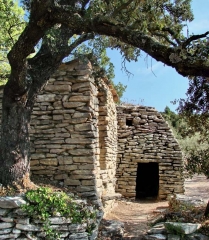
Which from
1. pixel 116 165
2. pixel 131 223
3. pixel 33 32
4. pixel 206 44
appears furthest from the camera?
pixel 116 165

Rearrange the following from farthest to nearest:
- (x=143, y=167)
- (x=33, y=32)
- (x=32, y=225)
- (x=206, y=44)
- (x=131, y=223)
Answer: (x=143, y=167) → (x=131, y=223) → (x=33, y=32) → (x=32, y=225) → (x=206, y=44)

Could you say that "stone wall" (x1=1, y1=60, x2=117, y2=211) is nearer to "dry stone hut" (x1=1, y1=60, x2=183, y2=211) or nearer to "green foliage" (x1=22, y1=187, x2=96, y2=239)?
"dry stone hut" (x1=1, y1=60, x2=183, y2=211)

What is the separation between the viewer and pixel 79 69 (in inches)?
252

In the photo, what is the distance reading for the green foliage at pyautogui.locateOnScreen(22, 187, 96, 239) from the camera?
15.0ft

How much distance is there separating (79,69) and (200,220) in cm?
386

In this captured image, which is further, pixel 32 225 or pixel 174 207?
pixel 174 207

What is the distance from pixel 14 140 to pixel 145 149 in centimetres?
618

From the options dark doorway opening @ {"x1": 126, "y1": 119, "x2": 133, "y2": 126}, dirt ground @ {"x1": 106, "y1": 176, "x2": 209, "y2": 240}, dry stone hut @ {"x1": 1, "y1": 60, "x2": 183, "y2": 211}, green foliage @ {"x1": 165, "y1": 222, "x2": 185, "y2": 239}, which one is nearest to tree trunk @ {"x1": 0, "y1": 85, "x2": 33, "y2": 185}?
dry stone hut @ {"x1": 1, "y1": 60, "x2": 183, "y2": 211}

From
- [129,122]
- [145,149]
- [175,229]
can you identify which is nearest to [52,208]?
[175,229]

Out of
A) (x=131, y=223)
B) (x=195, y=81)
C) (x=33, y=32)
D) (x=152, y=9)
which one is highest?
(x=152, y=9)

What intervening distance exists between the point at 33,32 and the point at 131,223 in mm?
4843

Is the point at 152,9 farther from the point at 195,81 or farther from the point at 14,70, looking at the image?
the point at 14,70

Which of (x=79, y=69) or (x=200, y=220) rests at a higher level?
(x=79, y=69)

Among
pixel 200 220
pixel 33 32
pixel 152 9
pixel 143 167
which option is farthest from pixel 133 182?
pixel 33 32
